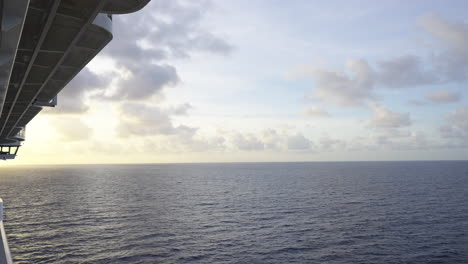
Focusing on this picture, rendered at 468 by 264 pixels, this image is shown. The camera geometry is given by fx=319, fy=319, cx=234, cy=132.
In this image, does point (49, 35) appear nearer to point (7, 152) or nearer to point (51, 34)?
point (51, 34)

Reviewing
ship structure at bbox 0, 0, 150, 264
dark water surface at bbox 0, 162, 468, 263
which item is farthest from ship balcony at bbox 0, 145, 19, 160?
ship structure at bbox 0, 0, 150, 264

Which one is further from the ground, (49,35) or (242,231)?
(49,35)

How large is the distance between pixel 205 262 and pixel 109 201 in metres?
63.1

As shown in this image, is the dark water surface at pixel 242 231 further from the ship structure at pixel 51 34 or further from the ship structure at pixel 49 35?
the ship structure at pixel 51 34

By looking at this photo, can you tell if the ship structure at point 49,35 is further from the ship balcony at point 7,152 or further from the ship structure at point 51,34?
the ship balcony at point 7,152

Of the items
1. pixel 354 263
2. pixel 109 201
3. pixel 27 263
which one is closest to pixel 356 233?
pixel 354 263

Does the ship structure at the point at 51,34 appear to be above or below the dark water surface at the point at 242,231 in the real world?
above

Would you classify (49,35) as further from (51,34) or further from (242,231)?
(242,231)

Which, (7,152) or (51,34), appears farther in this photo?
(7,152)

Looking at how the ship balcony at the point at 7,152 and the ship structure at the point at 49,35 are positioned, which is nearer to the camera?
the ship structure at the point at 49,35

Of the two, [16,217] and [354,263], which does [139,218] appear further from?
[354,263]

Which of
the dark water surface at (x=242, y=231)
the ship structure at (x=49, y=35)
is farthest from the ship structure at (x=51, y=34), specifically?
the dark water surface at (x=242, y=231)

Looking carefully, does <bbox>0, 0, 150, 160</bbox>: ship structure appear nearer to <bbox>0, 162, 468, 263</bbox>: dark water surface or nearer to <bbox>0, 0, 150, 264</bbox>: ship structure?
<bbox>0, 0, 150, 264</bbox>: ship structure

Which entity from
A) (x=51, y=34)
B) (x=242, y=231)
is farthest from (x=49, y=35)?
(x=242, y=231)
